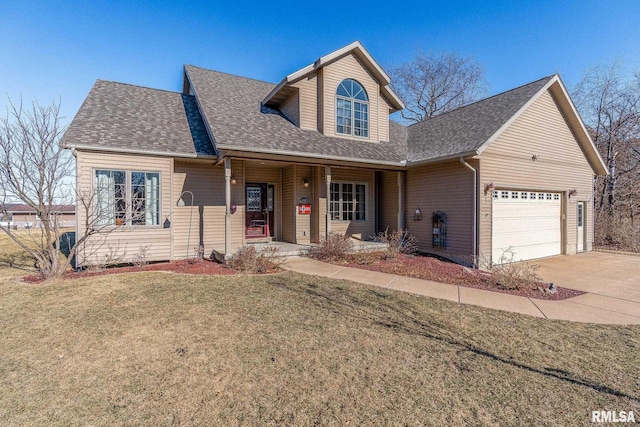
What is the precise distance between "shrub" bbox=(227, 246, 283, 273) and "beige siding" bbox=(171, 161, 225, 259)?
1983 millimetres

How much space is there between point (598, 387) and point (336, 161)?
27.4ft

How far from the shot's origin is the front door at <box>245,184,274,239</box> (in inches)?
457

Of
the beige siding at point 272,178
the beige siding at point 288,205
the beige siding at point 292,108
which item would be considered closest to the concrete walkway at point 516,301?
the beige siding at point 288,205

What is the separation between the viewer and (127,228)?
28.3 ft

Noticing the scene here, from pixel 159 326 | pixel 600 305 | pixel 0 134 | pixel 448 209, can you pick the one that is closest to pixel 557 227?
pixel 448 209

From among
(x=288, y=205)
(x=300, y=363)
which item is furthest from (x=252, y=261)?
(x=300, y=363)

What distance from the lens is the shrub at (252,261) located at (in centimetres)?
792

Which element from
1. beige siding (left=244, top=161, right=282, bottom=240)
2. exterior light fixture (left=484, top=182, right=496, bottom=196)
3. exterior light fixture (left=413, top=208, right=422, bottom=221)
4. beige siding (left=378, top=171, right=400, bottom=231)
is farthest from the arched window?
exterior light fixture (left=484, top=182, right=496, bottom=196)

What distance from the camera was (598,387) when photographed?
3029 millimetres

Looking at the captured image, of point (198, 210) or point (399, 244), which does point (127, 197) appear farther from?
point (399, 244)

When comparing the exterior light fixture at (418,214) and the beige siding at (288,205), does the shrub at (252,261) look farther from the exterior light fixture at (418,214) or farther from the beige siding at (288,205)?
the exterior light fixture at (418,214)

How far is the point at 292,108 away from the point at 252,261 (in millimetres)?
6488

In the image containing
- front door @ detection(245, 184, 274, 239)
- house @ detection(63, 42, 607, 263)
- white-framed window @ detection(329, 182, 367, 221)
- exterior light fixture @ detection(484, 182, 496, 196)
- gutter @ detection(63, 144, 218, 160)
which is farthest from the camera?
white-framed window @ detection(329, 182, 367, 221)

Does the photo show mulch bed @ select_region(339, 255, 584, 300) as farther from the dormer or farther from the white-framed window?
the dormer
